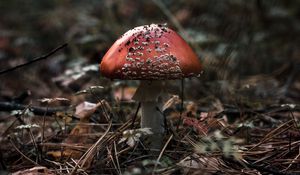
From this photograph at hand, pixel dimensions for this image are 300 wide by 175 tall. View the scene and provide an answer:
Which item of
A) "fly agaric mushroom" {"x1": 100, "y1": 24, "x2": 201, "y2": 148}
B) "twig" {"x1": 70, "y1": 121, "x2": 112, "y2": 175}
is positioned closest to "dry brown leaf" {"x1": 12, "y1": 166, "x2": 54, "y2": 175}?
"twig" {"x1": 70, "y1": 121, "x2": 112, "y2": 175}

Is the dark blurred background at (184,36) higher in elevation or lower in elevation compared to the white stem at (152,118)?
higher

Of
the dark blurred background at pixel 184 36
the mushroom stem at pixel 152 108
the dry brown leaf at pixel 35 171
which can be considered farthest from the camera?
the dark blurred background at pixel 184 36

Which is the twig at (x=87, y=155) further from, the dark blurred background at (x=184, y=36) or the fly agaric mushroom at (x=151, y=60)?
the dark blurred background at (x=184, y=36)

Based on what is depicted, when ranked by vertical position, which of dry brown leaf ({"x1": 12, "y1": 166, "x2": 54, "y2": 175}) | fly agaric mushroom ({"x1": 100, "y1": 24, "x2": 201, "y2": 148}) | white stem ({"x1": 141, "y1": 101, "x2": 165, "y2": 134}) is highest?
fly agaric mushroom ({"x1": 100, "y1": 24, "x2": 201, "y2": 148})

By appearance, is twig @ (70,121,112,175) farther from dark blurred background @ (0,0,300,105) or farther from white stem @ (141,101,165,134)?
dark blurred background @ (0,0,300,105)

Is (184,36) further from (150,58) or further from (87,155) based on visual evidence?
(87,155)

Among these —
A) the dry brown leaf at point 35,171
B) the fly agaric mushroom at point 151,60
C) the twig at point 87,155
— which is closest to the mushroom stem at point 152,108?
the fly agaric mushroom at point 151,60

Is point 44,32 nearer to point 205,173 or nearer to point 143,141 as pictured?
point 143,141

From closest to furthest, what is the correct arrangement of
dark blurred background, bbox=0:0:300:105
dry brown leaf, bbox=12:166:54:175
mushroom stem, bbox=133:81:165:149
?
dry brown leaf, bbox=12:166:54:175
mushroom stem, bbox=133:81:165:149
dark blurred background, bbox=0:0:300:105

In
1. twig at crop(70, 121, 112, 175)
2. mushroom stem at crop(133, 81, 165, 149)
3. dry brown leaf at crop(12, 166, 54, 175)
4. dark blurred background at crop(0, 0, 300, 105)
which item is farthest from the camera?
dark blurred background at crop(0, 0, 300, 105)
